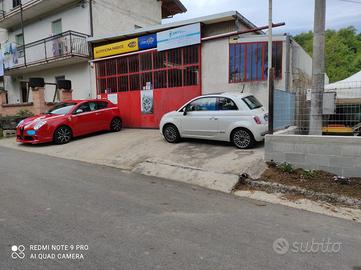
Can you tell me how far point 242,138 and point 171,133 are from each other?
7.99ft

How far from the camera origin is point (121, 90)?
13.9m

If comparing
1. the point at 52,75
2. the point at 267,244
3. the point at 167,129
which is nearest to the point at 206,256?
the point at 267,244

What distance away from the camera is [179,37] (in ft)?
37.8

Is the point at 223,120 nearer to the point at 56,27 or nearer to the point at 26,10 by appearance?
the point at 56,27

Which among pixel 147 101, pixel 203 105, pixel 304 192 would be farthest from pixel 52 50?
pixel 304 192

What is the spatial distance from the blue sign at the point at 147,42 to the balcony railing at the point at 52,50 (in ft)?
12.0

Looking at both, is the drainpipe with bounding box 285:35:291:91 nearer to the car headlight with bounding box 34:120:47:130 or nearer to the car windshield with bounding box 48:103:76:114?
the car windshield with bounding box 48:103:76:114

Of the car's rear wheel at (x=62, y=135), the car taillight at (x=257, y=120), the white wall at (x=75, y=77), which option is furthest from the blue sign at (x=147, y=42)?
the car taillight at (x=257, y=120)

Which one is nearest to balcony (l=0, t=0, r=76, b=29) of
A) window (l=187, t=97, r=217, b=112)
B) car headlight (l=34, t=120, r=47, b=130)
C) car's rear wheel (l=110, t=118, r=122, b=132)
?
car's rear wheel (l=110, t=118, r=122, b=132)

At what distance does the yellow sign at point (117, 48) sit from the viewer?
13008mm

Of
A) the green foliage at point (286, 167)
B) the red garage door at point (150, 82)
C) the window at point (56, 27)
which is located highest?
the window at point (56, 27)

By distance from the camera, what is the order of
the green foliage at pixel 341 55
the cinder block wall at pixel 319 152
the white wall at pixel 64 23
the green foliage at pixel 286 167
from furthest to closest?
the green foliage at pixel 341 55
the white wall at pixel 64 23
the green foliage at pixel 286 167
the cinder block wall at pixel 319 152

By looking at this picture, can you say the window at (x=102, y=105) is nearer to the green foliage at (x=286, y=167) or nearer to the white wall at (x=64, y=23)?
the white wall at (x=64, y=23)

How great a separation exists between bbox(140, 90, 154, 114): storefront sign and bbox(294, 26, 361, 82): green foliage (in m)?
31.1
